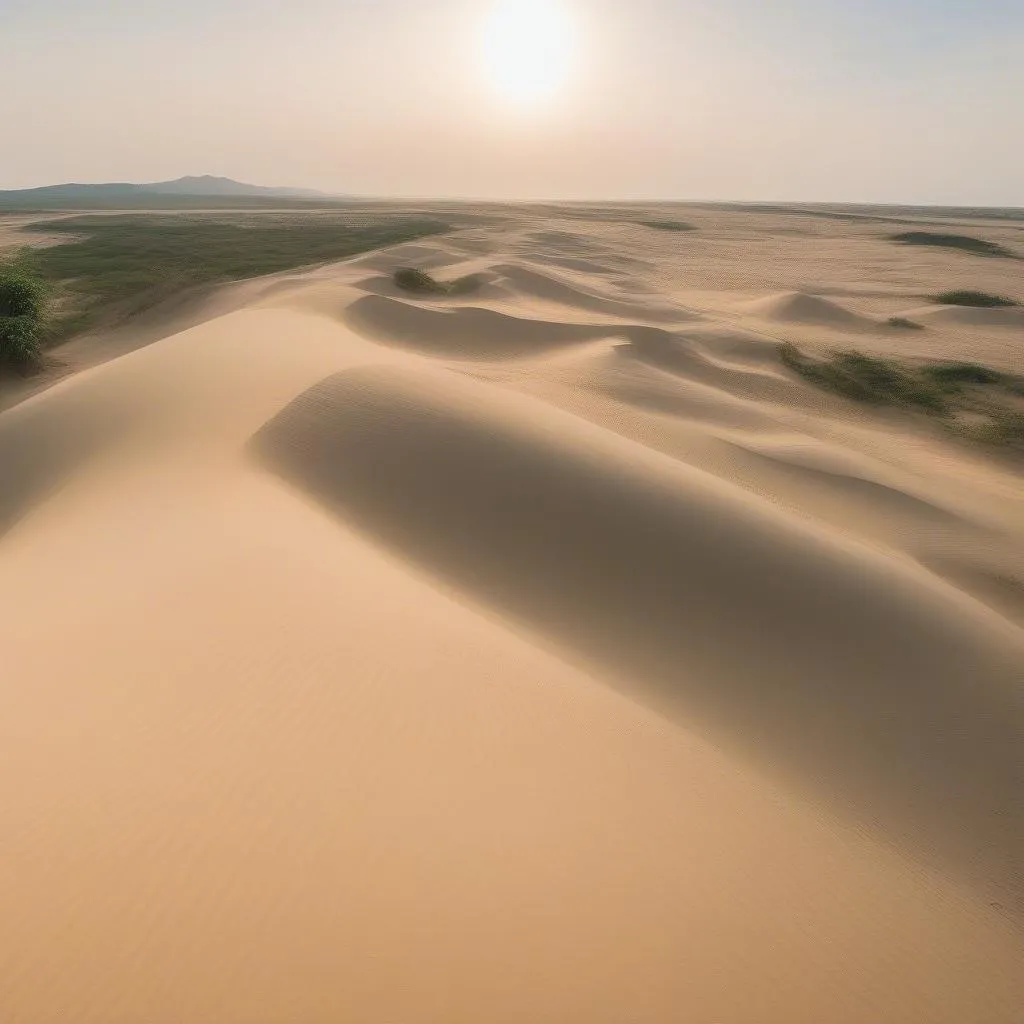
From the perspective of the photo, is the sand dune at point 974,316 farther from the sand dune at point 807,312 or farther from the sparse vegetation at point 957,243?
the sparse vegetation at point 957,243

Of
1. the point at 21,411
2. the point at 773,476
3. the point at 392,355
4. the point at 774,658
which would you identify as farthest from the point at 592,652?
the point at 21,411

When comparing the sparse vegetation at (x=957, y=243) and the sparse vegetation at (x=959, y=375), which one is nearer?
the sparse vegetation at (x=959, y=375)

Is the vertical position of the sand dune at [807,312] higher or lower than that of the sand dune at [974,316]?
higher

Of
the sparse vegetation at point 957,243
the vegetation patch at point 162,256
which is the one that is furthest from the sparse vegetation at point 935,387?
the sparse vegetation at point 957,243

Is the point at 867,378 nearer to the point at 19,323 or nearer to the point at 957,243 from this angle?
the point at 19,323

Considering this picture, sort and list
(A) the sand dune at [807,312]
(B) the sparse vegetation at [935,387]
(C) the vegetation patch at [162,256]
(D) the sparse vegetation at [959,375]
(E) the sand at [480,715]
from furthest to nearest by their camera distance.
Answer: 1. (C) the vegetation patch at [162,256]
2. (A) the sand dune at [807,312]
3. (D) the sparse vegetation at [959,375]
4. (B) the sparse vegetation at [935,387]
5. (E) the sand at [480,715]

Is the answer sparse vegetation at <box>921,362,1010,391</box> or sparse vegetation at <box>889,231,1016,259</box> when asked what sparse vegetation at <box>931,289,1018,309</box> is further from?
sparse vegetation at <box>889,231,1016,259</box>

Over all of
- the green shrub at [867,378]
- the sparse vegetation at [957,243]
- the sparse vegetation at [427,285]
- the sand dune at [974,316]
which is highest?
the sparse vegetation at [427,285]
